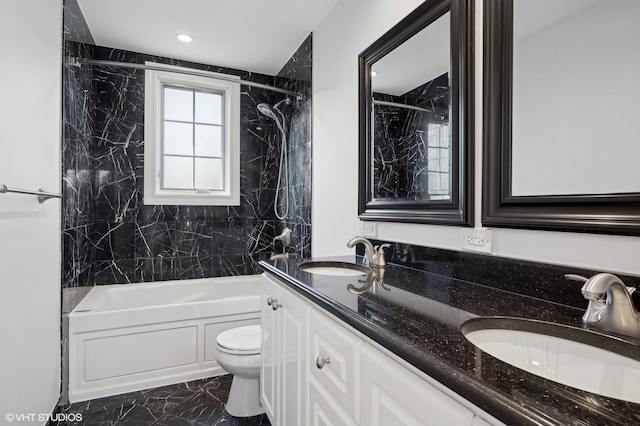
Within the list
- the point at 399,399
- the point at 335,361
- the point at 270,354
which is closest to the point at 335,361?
the point at 335,361

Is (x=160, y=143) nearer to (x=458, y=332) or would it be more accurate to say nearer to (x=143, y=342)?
(x=143, y=342)

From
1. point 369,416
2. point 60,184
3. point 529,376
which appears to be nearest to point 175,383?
point 60,184

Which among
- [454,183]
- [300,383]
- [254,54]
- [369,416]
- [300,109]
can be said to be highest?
[254,54]

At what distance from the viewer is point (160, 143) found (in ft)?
10.6

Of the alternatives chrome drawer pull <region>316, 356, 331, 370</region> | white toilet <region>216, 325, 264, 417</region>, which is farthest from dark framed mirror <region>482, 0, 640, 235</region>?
white toilet <region>216, 325, 264, 417</region>

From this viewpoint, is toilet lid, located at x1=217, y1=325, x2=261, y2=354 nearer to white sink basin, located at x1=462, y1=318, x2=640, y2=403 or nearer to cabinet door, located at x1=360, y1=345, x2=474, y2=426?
cabinet door, located at x1=360, y1=345, x2=474, y2=426

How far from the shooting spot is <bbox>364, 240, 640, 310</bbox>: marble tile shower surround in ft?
3.13

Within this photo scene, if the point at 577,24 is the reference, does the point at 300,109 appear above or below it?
above

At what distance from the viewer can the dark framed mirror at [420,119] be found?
4.32ft

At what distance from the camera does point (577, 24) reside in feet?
3.19

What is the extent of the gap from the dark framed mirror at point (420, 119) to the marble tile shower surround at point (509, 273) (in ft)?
0.48

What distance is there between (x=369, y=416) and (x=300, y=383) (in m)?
0.51

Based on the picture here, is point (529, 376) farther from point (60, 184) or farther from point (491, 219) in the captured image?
point (60, 184)

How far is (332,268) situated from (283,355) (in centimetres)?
53
